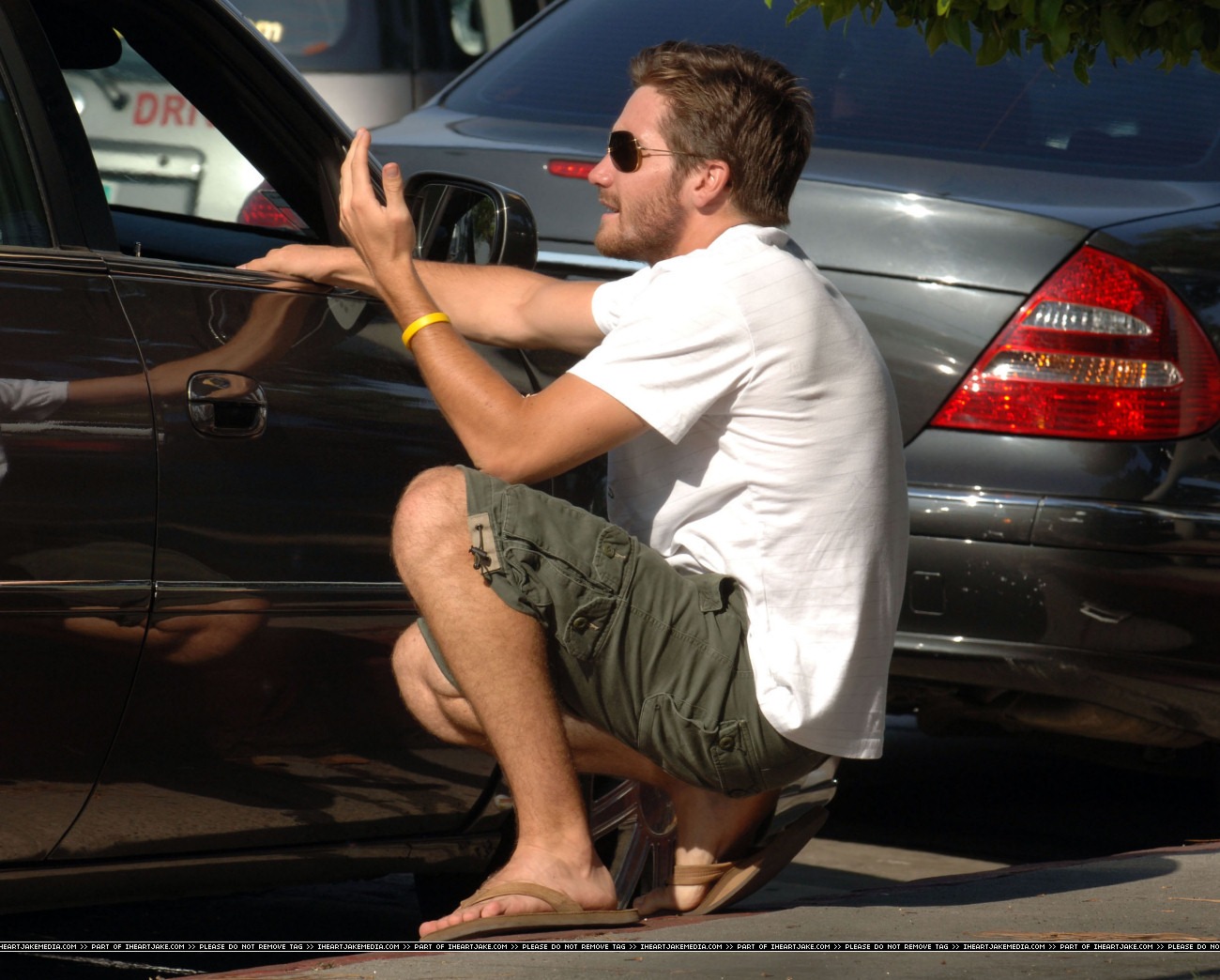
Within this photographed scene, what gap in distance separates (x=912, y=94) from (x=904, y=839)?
1.77 metres

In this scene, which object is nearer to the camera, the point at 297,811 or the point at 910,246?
the point at 297,811

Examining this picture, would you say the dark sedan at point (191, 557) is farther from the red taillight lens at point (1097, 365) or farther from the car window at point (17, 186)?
the red taillight lens at point (1097, 365)

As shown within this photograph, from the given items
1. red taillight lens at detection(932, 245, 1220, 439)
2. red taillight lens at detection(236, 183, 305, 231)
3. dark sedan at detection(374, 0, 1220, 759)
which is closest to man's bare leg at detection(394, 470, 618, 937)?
red taillight lens at detection(236, 183, 305, 231)

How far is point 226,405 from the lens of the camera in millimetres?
2947

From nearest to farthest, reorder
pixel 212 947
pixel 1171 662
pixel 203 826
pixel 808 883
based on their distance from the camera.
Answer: pixel 203 826
pixel 212 947
pixel 1171 662
pixel 808 883

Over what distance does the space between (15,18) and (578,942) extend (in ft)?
5.18

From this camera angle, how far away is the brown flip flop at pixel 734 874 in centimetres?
325

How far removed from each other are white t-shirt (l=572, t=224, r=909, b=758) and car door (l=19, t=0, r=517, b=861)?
0.42 meters

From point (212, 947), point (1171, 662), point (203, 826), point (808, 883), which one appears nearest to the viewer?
point (203, 826)

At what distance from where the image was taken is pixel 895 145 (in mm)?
4383

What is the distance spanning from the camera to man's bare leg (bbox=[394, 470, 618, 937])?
299cm

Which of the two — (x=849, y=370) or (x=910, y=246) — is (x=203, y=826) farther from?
(x=910, y=246)

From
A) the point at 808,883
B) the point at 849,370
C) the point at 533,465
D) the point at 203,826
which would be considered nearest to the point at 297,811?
the point at 203,826

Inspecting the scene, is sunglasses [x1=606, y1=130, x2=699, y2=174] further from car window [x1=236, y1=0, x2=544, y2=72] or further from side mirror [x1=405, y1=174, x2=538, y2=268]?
car window [x1=236, y1=0, x2=544, y2=72]
